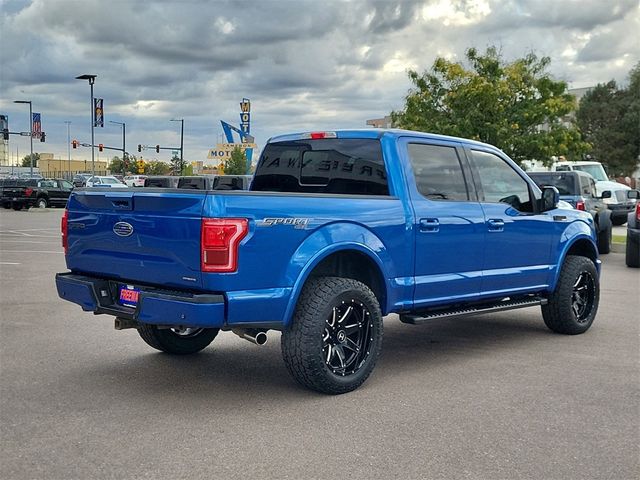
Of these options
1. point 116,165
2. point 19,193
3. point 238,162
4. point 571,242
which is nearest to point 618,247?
point 571,242

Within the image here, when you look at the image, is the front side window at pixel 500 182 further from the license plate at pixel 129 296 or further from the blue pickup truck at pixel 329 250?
the license plate at pixel 129 296

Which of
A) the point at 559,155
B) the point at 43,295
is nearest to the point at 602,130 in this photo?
the point at 559,155

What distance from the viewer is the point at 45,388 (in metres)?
5.55

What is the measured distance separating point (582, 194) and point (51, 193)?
101ft

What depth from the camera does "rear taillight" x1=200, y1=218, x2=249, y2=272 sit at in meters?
4.79

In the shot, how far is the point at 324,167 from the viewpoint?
662 centimetres

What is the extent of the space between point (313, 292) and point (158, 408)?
1335 mm

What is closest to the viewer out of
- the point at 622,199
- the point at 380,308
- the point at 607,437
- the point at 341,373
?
the point at 607,437

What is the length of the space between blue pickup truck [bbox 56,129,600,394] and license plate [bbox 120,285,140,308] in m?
0.01

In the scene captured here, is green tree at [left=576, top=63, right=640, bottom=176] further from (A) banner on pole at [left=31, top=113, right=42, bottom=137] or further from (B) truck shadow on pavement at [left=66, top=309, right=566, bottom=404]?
(B) truck shadow on pavement at [left=66, top=309, right=566, bottom=404]

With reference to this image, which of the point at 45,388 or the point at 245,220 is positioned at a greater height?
the point at 245,220

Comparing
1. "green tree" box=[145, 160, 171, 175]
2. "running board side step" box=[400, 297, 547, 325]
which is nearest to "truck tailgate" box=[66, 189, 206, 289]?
"running board side step" box=[400, 297, 547, 325]

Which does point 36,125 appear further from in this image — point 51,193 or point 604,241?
point 604,241

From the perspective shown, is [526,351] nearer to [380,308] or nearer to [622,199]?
[380,308]
